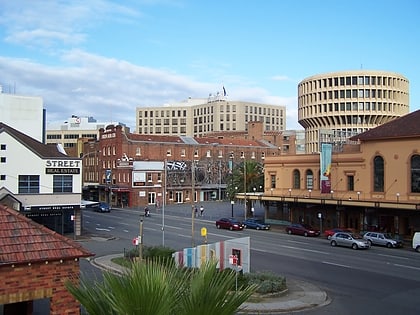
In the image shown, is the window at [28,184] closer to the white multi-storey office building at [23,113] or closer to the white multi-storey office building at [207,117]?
the white multi-storey office building at [23,113]

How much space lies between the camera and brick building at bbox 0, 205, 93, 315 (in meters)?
8.36

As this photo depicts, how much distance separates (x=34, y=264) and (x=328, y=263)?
27504 mm

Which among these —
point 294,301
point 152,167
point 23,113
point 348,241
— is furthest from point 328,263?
point 152,167

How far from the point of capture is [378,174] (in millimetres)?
49312

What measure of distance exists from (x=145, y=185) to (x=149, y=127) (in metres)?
108

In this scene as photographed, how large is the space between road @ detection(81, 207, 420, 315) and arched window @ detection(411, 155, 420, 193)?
6793 millimetres

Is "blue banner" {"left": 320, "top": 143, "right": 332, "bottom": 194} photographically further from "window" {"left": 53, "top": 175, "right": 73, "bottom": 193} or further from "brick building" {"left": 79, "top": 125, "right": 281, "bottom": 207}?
"brick building" {"left": 79, "top": 125, "right": 281, "bottom": 207}

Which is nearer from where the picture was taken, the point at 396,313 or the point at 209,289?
the point at 209,289

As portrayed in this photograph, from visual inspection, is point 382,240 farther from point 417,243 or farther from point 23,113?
point 23,113

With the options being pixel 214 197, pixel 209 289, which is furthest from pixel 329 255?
pixel 214 197

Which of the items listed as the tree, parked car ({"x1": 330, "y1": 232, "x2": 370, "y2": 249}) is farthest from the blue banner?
the tree

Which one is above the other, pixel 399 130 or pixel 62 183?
pixel 399 130

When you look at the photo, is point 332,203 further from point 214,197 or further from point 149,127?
point 149,127

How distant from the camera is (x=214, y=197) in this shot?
10056 centimetres
